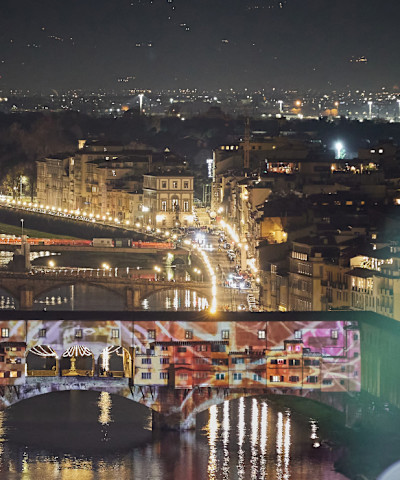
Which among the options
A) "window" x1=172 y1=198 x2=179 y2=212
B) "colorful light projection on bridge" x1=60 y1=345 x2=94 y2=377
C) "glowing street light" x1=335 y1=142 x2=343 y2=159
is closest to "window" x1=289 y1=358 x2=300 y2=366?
"colorful light projection on bridge" x1=60 y1=345 x2=94 y2=377

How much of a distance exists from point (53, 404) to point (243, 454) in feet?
13.8

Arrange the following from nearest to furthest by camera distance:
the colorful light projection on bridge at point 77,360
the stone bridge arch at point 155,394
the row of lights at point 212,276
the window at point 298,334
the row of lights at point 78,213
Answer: the stone bridge arch at point 155,394, the window at point 298,334, the colorful light projection on bridge at point 77,360, the row of lights at point 212,276, the row of lights at point 78,213

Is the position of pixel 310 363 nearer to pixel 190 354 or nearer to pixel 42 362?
pixel 190 354

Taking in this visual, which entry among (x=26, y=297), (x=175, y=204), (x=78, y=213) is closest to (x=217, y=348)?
(x=26, y=297)

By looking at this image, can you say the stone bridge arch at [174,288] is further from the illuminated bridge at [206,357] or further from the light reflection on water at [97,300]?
the illuminated bridge at [206,357]

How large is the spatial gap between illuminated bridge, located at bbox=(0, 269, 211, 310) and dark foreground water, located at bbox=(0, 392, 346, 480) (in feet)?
36.6

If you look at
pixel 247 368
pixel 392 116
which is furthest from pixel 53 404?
pixel 392 116

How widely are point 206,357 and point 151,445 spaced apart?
160 centimetres

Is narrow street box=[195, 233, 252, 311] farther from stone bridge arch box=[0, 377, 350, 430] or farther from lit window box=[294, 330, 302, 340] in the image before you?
stone bridge arch box=[0, 377, 350, 430]

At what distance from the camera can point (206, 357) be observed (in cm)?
2595

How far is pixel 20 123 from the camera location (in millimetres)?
89000

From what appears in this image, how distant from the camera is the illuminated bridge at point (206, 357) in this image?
2559 centimetres

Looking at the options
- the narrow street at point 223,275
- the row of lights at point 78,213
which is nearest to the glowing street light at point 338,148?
the row of lights at point 78,213

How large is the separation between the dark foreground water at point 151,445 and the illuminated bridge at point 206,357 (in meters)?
0.50
